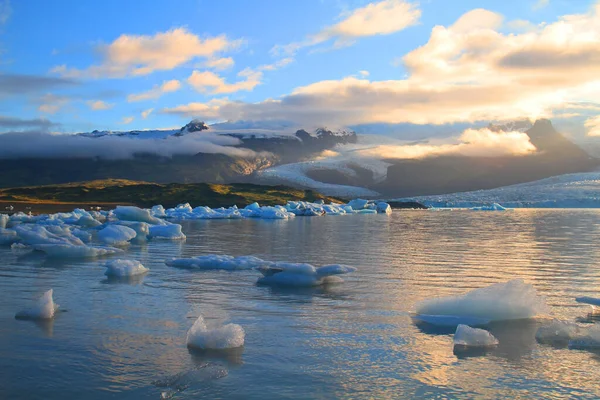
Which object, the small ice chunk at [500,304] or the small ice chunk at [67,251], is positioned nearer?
the small ice chunk at [500,304]

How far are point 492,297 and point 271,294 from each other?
16.4ft

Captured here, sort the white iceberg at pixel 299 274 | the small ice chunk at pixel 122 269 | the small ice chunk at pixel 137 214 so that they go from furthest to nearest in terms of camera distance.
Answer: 1. the small ice chunk at pixel 137 214
2. the small ice chunk at pixel 122 269
3. the white iceberg at pixel 299 274

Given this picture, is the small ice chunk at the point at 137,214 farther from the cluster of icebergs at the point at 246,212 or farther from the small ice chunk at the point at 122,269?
the cluster of icebergs at the point at 246,212

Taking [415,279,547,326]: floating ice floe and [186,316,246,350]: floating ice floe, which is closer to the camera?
[186,316,246,350]: floating ice floe

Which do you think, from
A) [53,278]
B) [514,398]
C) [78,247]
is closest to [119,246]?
[78,247]

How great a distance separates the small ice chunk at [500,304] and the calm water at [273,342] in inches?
13.3

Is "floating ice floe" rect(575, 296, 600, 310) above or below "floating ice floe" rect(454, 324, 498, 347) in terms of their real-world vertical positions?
above

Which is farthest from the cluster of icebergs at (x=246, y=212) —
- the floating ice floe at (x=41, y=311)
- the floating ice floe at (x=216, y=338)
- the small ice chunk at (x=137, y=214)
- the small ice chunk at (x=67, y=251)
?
the floating ice floe at (x=216, y=338)

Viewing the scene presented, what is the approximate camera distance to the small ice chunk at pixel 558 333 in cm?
905

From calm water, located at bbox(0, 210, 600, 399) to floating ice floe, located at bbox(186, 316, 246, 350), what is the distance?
23 centimetres

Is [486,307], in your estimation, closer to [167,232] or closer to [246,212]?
[167,232]

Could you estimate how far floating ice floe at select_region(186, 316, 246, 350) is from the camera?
28.0 ft

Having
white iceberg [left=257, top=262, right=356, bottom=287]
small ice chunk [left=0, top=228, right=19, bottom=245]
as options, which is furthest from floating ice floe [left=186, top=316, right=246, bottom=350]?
small ice chunk [left=0, top=228, right=19, bottom=245]

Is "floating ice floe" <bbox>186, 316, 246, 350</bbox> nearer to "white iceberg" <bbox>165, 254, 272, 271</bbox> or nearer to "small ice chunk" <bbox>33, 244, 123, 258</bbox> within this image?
"white iceberg" <bbox>165, 254, 272, 271</bbox>
